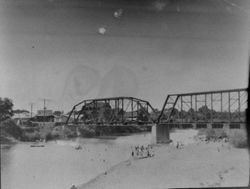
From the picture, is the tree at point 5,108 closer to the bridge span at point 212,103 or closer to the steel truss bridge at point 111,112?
the steel truss bridge at point 111,112

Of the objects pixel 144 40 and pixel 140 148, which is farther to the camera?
pixel 140 148

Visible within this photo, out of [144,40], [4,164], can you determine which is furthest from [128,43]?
[4,164]

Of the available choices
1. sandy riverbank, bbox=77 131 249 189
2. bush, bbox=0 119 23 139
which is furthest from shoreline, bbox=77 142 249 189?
bush, bbox=0 119 23 139

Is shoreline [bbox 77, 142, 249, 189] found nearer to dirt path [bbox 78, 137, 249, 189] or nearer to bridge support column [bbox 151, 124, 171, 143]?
dirt path [bbox 78, 137, 249, 189]

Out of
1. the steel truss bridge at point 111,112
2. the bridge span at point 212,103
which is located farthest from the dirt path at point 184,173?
the steel truss bridge at point 111,112

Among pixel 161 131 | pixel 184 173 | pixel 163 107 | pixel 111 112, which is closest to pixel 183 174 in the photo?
pixel 184 173

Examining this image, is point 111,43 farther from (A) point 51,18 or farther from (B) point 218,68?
(B) point 218,68

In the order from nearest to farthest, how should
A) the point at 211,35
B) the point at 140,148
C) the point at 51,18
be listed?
the point at 51,18 < the point at 211,35 < the point at 140,148

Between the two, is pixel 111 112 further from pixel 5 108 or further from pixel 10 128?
pixel 5 108
